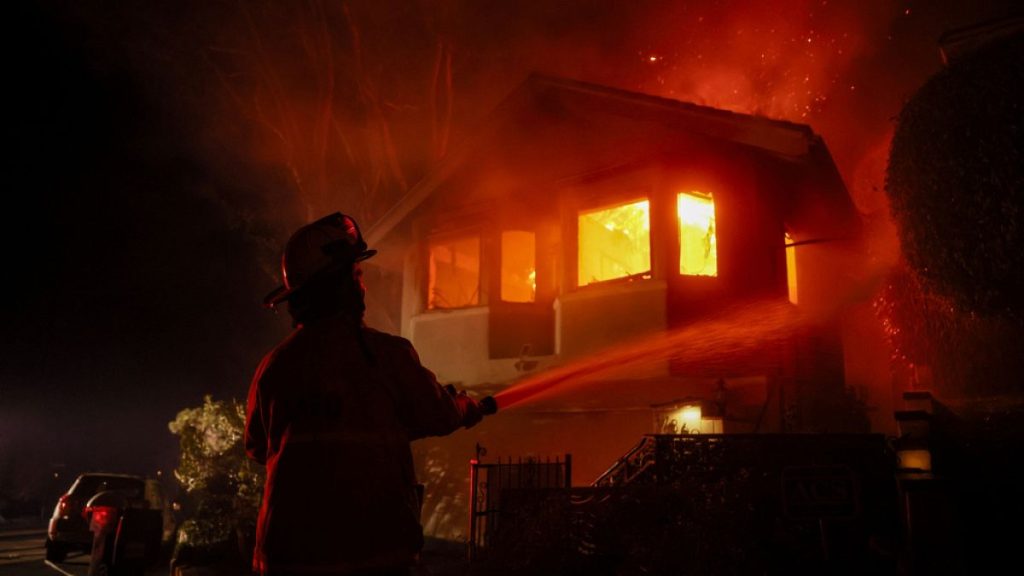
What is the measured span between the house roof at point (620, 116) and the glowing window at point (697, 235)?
1.13 metres

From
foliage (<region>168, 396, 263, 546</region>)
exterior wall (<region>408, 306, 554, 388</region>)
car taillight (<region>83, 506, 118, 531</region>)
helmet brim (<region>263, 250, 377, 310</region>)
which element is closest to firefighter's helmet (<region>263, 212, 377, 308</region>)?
helmet brim (<region>263, 250, 377, 310</region>)

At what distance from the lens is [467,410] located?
10.2ft

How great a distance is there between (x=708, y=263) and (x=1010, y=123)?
5562mm

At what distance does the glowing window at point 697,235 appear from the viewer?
12.2m

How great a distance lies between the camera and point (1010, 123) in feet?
24.0

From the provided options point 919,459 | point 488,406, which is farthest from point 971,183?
point 488,406

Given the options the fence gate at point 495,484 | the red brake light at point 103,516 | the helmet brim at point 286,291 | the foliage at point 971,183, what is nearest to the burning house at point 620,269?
the fence gate at point 495,484

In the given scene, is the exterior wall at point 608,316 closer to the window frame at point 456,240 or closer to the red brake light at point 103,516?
the window frame at point 456,240

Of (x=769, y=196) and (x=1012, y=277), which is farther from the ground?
(x=769, y=196)

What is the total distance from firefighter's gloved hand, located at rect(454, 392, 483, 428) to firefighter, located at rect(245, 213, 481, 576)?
12mm

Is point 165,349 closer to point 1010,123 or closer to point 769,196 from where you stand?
point 769,196

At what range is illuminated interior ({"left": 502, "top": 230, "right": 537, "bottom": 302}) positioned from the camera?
1412 centimetres

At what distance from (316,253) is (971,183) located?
24.0 feet

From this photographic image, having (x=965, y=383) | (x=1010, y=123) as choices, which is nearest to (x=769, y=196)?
(x=965, y=383)
